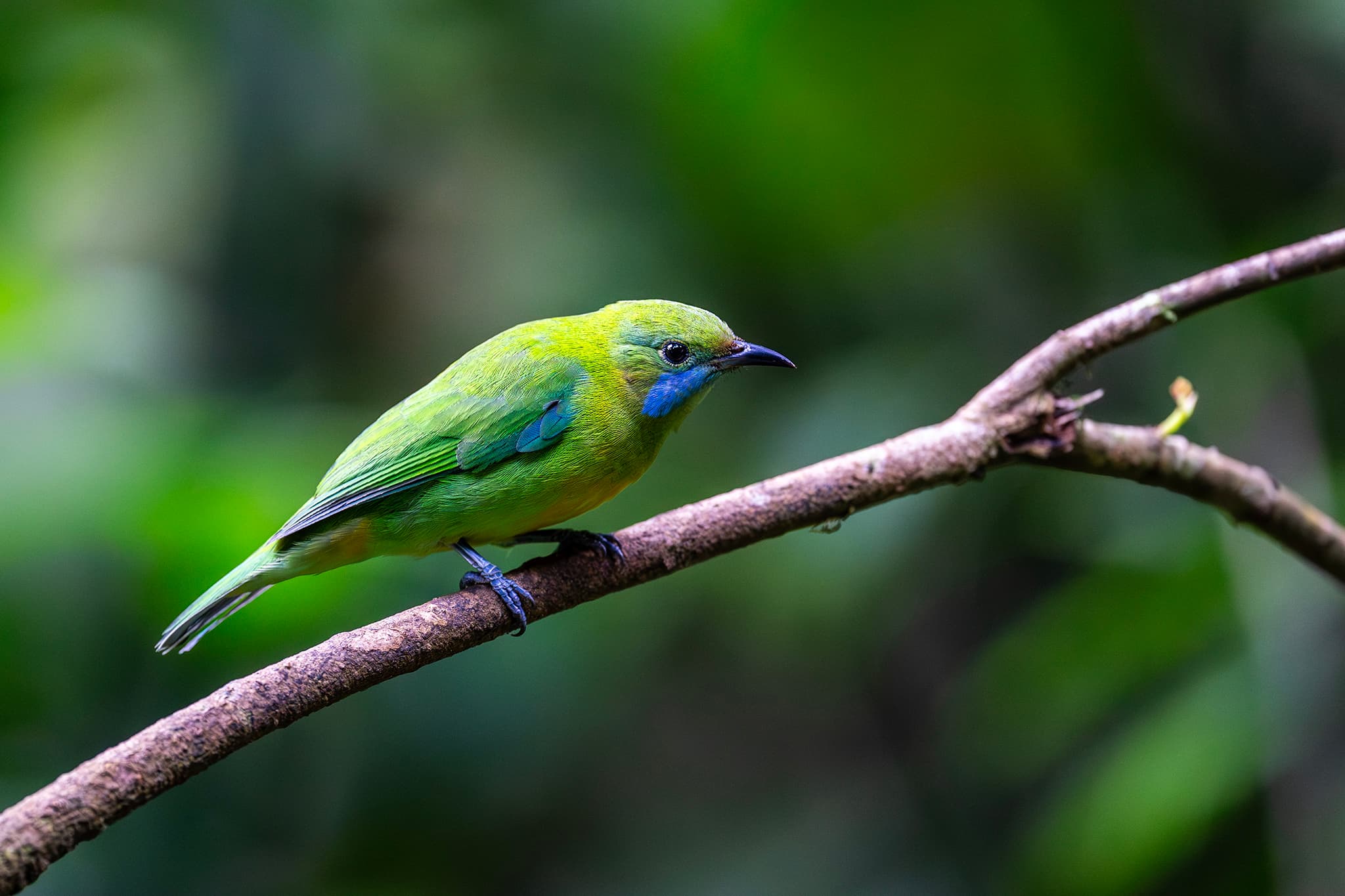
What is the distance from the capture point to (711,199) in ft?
18.3

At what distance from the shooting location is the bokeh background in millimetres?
3986

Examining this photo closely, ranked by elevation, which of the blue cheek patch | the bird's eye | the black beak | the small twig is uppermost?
the bird's eye

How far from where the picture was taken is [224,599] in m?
3.00

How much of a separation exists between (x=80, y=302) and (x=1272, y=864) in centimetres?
484

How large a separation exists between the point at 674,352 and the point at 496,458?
622mm

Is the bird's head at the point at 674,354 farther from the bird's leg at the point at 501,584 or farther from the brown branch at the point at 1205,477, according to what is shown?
the brown branch at the point at 1205,477

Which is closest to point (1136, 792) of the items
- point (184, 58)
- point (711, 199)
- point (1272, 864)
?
point (1272, 864)

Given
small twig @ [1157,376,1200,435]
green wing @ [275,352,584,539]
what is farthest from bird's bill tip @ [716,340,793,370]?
small twig @ [1157,376,1200,435]

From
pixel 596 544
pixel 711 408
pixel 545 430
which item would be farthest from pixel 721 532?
pixel 711 408

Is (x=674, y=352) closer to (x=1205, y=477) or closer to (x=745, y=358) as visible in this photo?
(x=745, y=358)

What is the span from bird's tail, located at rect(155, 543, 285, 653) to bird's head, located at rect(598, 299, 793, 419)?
1.07 m

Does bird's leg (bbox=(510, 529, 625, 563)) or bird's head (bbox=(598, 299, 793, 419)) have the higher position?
bird's head (bbox=(598, 299, 793, 419))

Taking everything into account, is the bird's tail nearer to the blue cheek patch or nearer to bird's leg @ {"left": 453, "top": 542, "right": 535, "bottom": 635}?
bird's leg @ {"left": 453, "top": 542, "right": 535, "bottom": 635}

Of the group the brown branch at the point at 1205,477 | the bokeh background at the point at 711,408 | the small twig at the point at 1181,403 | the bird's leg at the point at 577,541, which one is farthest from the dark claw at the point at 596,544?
the small twig at the point at 1181,403
